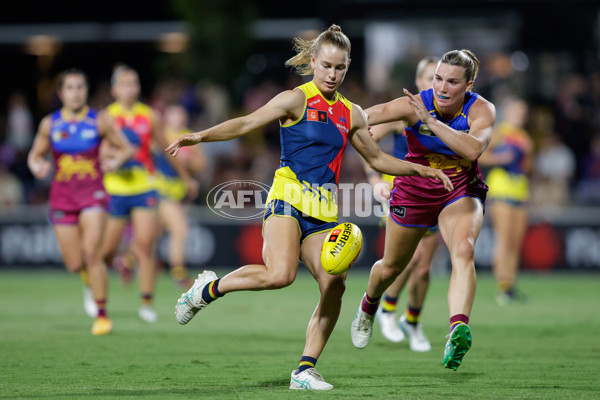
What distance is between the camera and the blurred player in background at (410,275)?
871cm

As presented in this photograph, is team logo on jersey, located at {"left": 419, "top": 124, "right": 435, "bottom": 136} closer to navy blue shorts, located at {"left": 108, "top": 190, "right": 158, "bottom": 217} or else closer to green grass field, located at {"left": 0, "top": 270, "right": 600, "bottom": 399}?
green grass field, located at {"left": 0, "top": 270, "right": 600, "bottom": 399}

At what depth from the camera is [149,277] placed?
36.7 ft

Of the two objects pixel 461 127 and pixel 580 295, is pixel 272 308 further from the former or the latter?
pixel 461 127

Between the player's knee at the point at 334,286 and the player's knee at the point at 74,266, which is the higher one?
the player's knee at the point at 74,266

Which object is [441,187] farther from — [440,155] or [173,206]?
[173,206]

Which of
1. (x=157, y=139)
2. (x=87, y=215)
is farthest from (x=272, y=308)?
(x=87, y=215)

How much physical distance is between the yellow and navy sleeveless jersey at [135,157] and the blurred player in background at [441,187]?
4.48 meters

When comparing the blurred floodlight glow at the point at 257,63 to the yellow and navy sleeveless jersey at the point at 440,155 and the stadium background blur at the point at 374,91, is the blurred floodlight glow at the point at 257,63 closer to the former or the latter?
the stadium background blur at the point at 374,91

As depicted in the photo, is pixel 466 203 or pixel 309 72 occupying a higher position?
pixel 309 72

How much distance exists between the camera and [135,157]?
37.4ft

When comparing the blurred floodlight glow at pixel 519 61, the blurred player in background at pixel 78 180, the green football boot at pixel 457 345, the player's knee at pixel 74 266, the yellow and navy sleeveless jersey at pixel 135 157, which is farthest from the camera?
the blurred floodlight glow at pixel 519 61

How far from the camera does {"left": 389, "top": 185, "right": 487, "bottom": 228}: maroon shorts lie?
723cm

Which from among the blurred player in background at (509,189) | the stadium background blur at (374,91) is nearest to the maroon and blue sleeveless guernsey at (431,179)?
the blurred player in background at (509,189)

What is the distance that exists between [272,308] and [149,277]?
6.84ft
